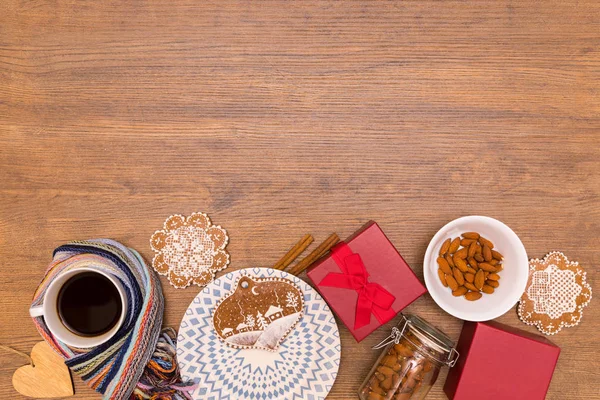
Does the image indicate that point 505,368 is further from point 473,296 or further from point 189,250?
point 189,250

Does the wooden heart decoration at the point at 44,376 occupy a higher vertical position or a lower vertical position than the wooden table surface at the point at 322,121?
lower

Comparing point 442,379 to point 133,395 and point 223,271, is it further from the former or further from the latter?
point 133,395

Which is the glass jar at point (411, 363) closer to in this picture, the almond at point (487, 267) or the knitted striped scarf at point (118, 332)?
the almond at point (487, 267)

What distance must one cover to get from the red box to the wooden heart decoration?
75 cm

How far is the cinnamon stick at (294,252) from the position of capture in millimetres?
888

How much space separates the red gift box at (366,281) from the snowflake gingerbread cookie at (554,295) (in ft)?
0.81

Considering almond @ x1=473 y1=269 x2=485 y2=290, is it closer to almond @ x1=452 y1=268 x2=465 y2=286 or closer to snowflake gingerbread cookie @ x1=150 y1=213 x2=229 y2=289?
almond @ x1=452 y1=268 x2=465 y2=286

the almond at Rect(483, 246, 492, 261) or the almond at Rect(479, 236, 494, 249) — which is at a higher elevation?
the almond at Rect(479, 236, 494, 249)

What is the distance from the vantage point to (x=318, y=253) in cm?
88

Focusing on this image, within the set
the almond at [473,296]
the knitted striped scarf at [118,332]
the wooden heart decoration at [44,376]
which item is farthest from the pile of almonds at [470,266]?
A: the wooden heart decoration at [44,376]

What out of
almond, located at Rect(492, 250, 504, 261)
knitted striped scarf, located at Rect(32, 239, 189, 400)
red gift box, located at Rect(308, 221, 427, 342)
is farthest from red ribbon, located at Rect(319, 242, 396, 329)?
knitted striped scarf, located at Rect(32, 239, 189, 400)

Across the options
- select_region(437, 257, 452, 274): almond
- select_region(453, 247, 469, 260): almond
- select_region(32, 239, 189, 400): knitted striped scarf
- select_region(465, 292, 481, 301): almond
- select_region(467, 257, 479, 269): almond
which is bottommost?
select_region(32, 239, 189, 400): knitted striped scarf

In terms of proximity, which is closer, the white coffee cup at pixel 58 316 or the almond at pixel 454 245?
the white coffee cup at pixel 58 316

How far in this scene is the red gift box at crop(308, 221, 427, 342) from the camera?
0.82m
